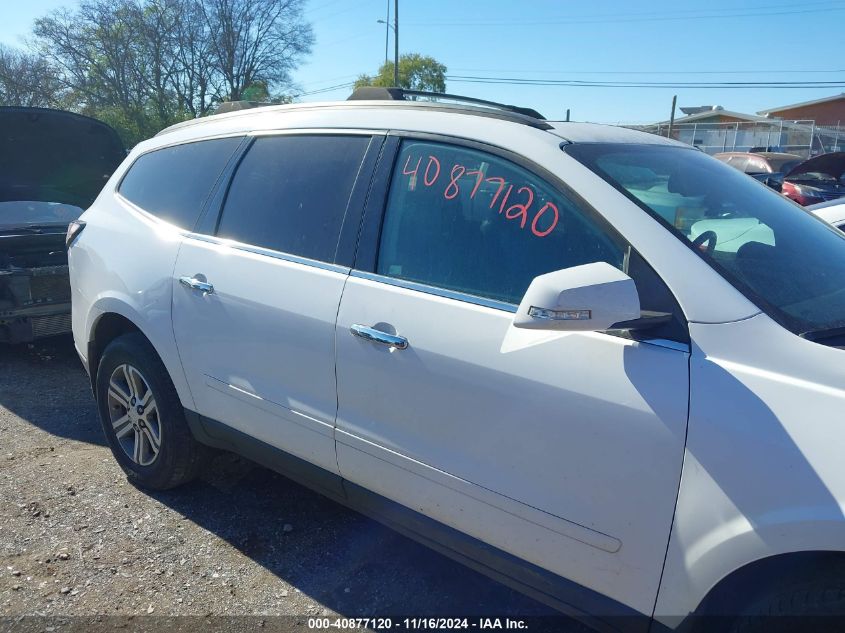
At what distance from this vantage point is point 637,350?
5.62 feet

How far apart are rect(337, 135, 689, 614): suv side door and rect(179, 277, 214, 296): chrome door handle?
2.57 ft

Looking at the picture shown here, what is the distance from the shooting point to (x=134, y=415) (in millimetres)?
3340

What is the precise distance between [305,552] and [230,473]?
919mm

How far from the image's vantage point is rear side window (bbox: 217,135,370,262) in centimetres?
250

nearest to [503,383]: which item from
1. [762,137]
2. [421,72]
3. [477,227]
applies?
[477,227]

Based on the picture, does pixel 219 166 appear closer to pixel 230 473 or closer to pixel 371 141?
pixel 371 141

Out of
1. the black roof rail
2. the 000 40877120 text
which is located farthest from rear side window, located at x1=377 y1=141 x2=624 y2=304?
the black roof rail

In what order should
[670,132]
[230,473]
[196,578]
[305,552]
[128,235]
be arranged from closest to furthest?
1. [196,578]
2. [305,552]
3. [128,235]
4. [230,473]
5. [670,132]

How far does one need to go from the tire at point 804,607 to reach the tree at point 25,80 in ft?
148

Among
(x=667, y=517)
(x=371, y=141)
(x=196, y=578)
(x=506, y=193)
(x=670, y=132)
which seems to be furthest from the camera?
(x=670, y=132)

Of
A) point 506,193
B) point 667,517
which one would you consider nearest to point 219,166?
point 506,193

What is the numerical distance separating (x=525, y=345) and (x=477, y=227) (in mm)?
482

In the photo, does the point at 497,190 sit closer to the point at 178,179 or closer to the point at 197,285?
the point at 197,285

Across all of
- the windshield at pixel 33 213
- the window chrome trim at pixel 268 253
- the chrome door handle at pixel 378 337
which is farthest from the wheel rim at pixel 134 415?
the windshield at pixel 33 213
